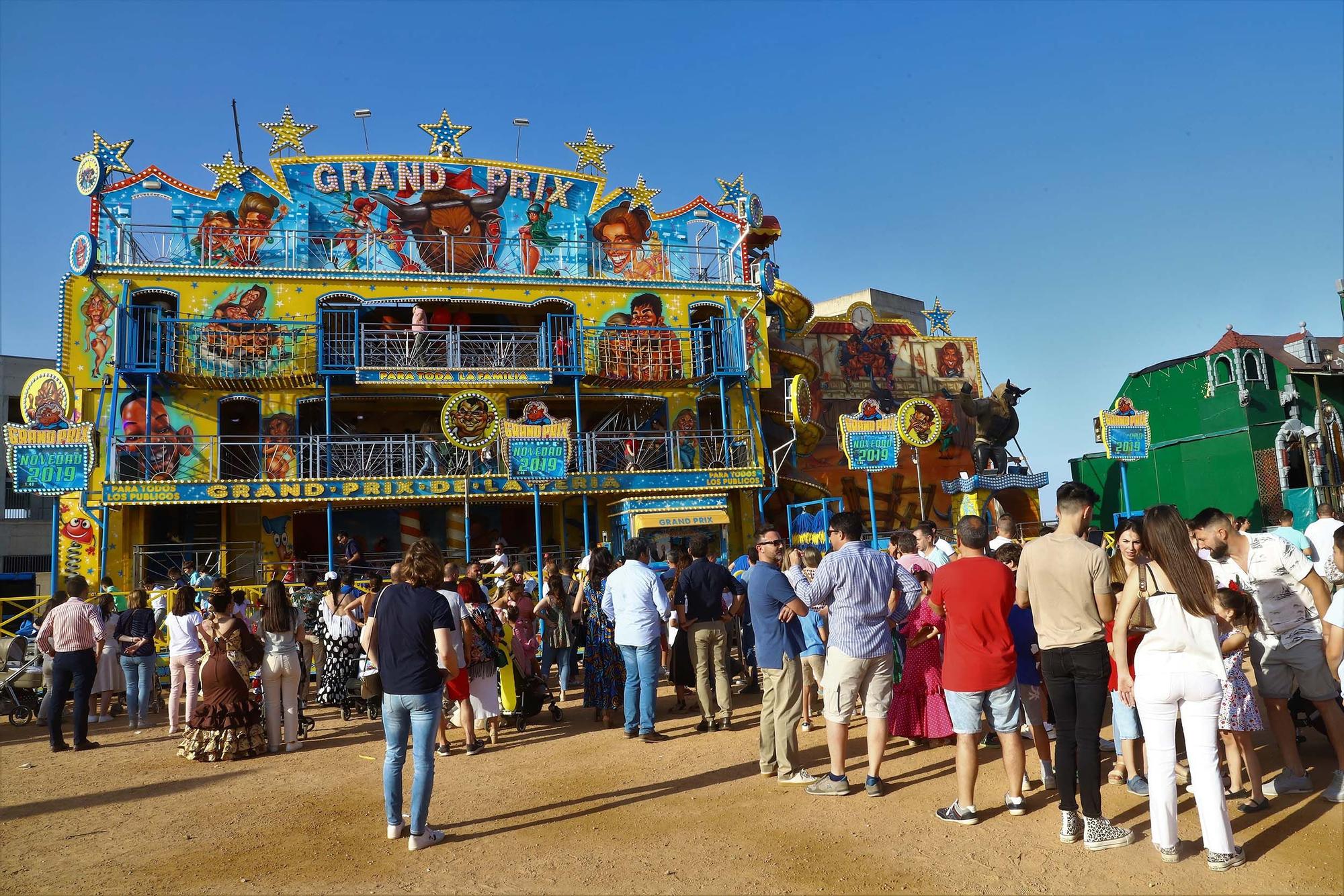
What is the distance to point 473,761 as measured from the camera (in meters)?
8.18

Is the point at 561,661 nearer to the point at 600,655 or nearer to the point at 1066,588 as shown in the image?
the point at 600,655

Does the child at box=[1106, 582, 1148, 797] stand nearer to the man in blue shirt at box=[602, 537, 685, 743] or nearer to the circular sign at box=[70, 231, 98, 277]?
the man in blue shirt at box=[602, 537, 685, 743]

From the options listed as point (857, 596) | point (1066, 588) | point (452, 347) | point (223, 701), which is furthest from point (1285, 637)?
point (452, 347)

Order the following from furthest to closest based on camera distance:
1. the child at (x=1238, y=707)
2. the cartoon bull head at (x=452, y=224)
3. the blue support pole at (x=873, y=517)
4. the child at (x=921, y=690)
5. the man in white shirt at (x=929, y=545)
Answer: the cartoon bull head at (x=452, y=224) → the blue support pole at (x=873, y=517) → the man in white shirt at (x=929, y=545) → the child at (x=921, y=690) → the child at (x=1238, y=707)

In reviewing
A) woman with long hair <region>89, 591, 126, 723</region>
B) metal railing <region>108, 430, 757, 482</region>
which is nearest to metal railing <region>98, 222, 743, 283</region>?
metal railing <region>108, 430, 757, 482</region>

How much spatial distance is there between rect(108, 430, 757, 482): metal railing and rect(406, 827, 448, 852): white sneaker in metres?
13.6

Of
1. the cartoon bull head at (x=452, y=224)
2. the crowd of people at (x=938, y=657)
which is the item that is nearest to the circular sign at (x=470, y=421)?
the cartoon bull head at (x=452, y=224)

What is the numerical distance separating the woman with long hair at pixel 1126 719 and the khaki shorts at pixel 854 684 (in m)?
1.40

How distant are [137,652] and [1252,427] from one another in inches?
1047

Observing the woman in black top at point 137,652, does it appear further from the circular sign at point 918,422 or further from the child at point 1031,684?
the circular sign at point 918,422

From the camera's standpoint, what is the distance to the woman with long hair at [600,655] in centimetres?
962

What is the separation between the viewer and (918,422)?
70.9 ft

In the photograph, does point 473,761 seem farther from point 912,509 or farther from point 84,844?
point 912,509

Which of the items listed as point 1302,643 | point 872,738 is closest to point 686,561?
point 872,738
